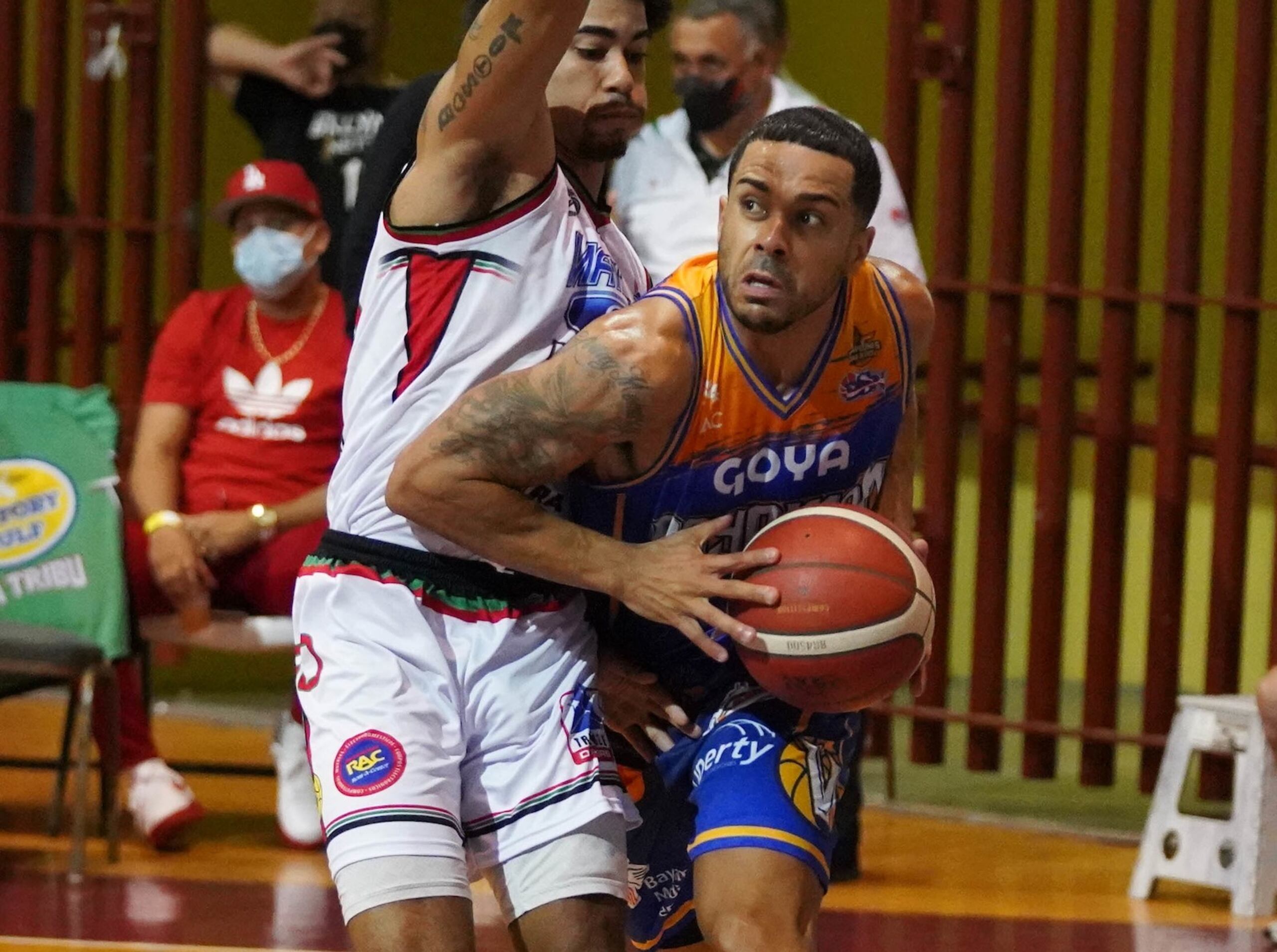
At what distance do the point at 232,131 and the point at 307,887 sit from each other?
398cm

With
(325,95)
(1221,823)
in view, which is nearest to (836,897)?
(1221,823)

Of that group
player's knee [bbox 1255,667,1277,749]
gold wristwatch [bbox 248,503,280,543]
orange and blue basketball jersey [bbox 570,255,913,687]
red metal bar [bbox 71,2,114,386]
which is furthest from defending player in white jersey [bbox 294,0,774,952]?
red metal bar [bbox 71,2,114,386]

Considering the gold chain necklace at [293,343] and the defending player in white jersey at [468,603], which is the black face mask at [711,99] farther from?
the defending player in white jersey at [468,603]

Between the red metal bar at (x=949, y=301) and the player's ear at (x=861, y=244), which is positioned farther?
the red metal bar at (x=949, y=301)

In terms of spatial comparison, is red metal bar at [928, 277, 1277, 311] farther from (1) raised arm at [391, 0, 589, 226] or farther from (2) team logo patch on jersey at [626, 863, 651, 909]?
(1) raised arm at [391, 0, 589, 226]

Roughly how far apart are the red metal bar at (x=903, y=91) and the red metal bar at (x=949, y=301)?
0.08m

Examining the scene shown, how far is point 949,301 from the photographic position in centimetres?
610

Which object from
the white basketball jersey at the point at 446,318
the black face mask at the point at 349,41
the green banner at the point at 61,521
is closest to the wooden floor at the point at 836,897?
Result: the green banner at the point at 61,521

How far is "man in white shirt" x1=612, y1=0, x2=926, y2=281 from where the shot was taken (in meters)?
5.08

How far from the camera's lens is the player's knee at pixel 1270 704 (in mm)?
4582

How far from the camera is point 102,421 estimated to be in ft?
18.2

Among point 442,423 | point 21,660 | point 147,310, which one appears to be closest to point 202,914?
point 21,660

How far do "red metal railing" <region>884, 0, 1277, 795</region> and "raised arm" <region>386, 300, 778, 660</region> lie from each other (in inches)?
121

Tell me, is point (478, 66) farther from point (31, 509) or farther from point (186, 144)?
point (186, 144)
